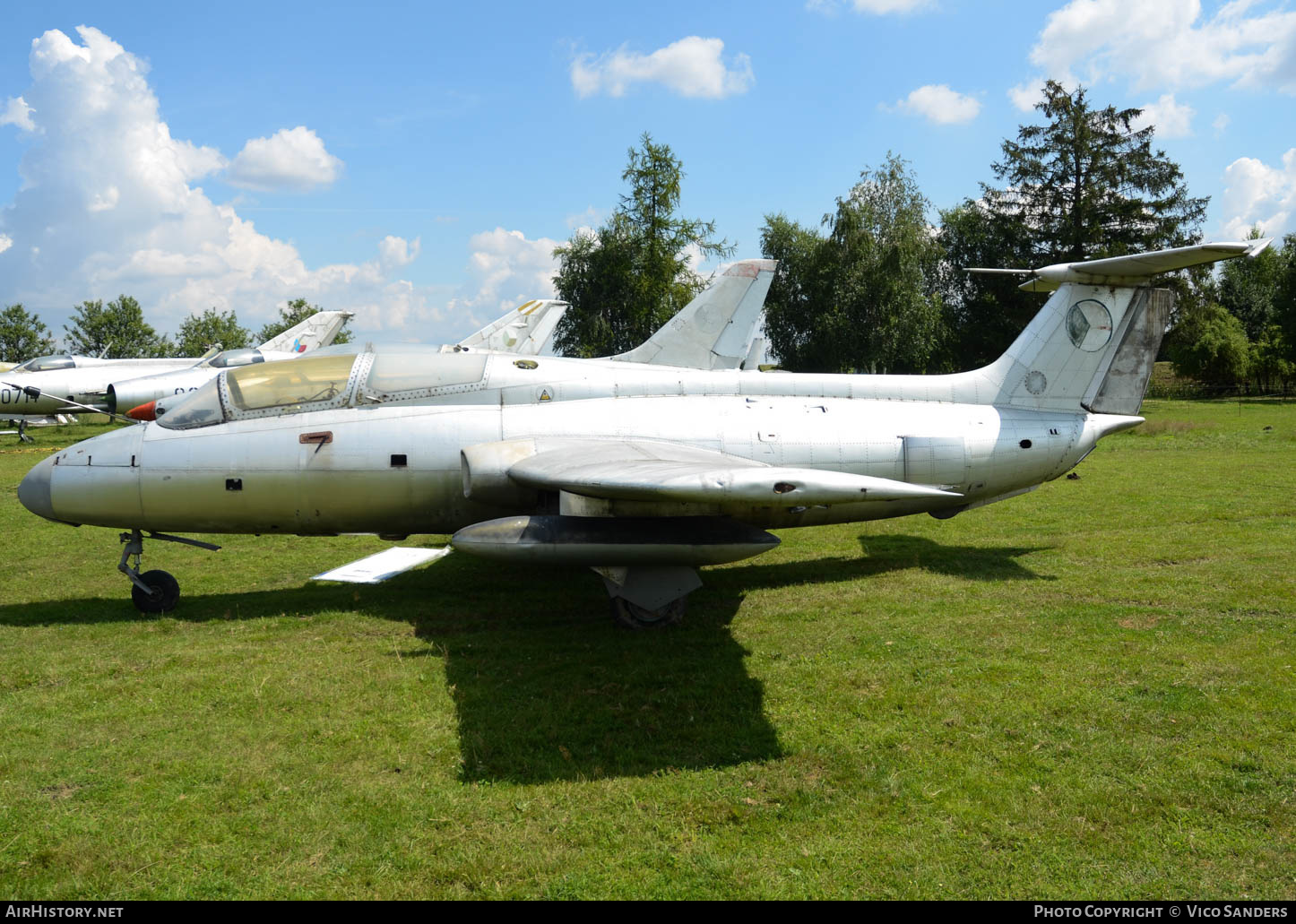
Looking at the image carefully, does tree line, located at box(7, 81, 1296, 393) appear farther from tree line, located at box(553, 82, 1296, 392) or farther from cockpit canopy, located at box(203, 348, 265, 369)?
cockpit canopy, located at box(203, 348, 265, 369)

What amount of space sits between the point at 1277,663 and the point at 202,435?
10.2 m

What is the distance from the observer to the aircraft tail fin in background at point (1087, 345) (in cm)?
984

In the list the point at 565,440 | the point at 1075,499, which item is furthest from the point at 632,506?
the point at 1075,499

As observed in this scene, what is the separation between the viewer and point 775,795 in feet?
15.0

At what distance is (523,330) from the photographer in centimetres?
2614

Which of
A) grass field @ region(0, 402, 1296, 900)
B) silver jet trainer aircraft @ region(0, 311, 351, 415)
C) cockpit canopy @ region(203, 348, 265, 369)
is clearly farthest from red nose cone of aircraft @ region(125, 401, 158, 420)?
grass field @ region(0, 402, 1296, 900)

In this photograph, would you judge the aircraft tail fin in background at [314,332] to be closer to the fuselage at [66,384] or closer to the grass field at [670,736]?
the fuselage at [66,384]

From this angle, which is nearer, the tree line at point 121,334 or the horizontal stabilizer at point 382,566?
the horizontal stabilizer at point 382,566

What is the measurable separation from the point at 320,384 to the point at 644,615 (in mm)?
4268

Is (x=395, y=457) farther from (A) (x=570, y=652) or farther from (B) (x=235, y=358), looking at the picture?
(B) (x=235, y=358)

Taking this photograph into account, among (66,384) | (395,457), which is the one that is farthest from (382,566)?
(66,384)

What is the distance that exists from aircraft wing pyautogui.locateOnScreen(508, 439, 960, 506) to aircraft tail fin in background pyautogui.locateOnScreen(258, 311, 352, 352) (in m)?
26.3

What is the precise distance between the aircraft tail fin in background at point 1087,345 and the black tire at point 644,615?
513 cm

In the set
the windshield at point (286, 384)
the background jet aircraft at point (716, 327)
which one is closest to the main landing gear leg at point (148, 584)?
the windshield at point (286, 384)
